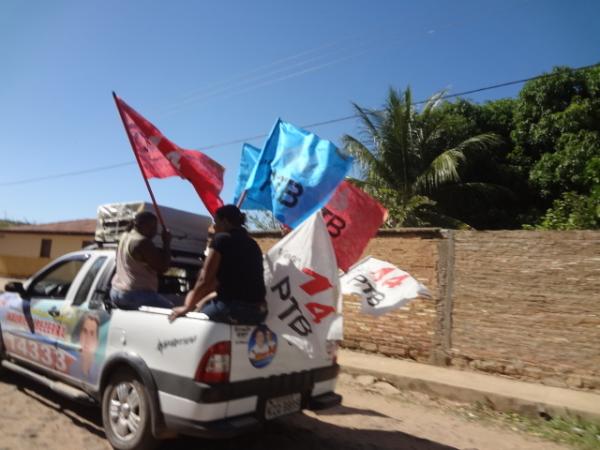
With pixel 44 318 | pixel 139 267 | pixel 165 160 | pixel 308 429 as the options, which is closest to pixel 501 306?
pixel 308 429

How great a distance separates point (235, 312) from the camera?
328 cm

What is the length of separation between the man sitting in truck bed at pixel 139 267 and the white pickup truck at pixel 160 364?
0.49 feet

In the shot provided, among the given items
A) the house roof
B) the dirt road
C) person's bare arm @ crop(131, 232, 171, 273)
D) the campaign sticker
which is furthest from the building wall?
the campaign sticker

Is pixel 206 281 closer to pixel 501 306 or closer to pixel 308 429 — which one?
pixel 308 429

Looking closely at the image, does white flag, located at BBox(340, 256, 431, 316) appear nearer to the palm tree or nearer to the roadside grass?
the roadside grass

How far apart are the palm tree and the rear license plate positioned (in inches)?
415

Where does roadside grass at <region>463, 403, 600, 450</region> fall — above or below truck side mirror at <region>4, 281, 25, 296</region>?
below

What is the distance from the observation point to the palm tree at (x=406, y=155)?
13984 millimetres

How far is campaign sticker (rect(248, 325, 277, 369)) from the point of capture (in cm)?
328

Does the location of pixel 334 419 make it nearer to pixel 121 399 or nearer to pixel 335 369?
pixel 335 369

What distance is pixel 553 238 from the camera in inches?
260

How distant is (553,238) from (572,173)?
8952mm

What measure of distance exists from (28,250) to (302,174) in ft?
87.9

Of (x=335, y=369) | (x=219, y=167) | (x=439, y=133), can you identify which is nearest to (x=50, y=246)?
(x=439, y=133)
